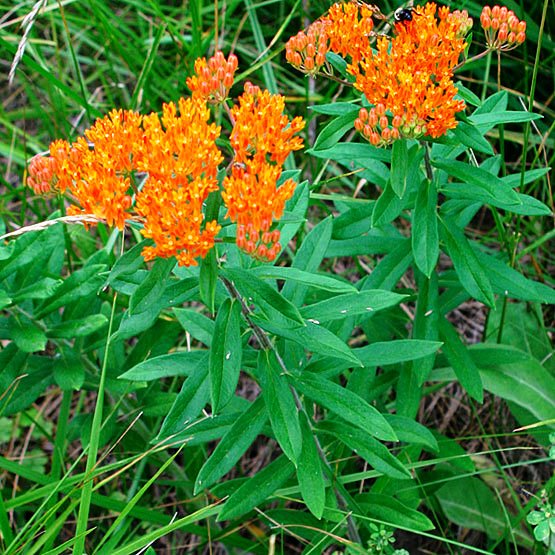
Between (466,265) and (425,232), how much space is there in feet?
0.71

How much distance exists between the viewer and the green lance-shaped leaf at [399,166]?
258 cm

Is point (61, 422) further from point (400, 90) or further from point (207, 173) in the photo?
point (400, 90)

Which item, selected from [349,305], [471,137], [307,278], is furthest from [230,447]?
[471,137]

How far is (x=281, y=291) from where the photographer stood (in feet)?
9.25

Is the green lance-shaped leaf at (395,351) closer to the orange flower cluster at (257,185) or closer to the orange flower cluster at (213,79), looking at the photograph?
the orange flower cluster at (257,185)

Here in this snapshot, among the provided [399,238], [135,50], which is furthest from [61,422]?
[135,50]

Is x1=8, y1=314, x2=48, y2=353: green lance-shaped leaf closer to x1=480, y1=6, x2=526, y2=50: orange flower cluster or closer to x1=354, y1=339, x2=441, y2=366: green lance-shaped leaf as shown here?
x1=354, y1=339, x2=441, y2=366: green lance-shaped leaf

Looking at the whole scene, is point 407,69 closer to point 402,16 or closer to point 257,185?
point 402,16

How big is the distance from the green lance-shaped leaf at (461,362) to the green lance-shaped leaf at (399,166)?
782 mm

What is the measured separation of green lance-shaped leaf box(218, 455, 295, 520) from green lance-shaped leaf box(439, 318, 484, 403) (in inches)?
30.4

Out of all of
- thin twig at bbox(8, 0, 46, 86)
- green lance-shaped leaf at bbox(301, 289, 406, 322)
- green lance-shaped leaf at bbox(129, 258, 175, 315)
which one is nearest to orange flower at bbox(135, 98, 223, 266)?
green lance-shaped leaf at bbox(129, 258, 175, 315)

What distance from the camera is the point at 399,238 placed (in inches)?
124

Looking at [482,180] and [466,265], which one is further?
[466,265]

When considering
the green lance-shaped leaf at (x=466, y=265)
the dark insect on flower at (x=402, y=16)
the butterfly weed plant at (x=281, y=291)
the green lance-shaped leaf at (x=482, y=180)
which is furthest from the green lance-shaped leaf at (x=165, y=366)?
the dark insect on flower at (x=402, y=16)
